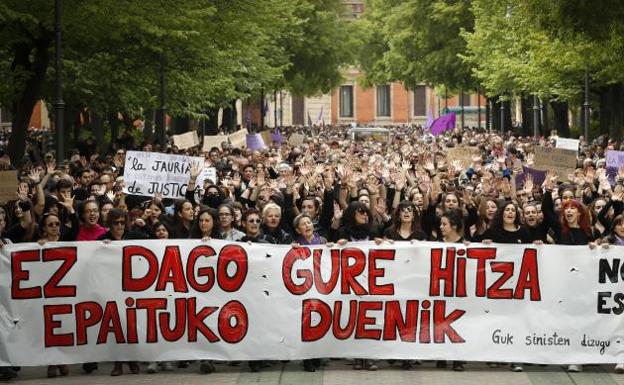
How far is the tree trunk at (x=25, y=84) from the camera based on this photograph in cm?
2939

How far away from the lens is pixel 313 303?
12.8 meters

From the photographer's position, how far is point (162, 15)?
29.2 m

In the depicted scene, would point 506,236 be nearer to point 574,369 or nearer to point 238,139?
point 574,369

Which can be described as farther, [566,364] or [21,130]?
[21,130]

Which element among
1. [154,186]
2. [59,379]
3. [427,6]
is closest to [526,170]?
[154,186]

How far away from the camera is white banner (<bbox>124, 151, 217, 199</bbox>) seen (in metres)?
18.6

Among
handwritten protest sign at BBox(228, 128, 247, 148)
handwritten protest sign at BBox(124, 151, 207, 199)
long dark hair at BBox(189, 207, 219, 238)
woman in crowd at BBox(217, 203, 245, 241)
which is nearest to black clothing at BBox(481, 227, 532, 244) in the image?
woman in crowd at BBox(217, 203, 245, 241)

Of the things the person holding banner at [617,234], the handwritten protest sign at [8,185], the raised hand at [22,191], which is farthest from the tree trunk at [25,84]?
the person holding banner at [617,234]

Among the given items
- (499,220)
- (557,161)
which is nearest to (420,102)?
(557,161)

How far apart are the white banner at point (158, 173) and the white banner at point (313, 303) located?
19.4ft

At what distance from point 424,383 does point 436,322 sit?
74 cm

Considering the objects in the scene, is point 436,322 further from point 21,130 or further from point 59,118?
point 21,130

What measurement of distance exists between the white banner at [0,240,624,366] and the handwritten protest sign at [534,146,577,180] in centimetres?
687

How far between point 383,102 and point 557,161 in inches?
4275
